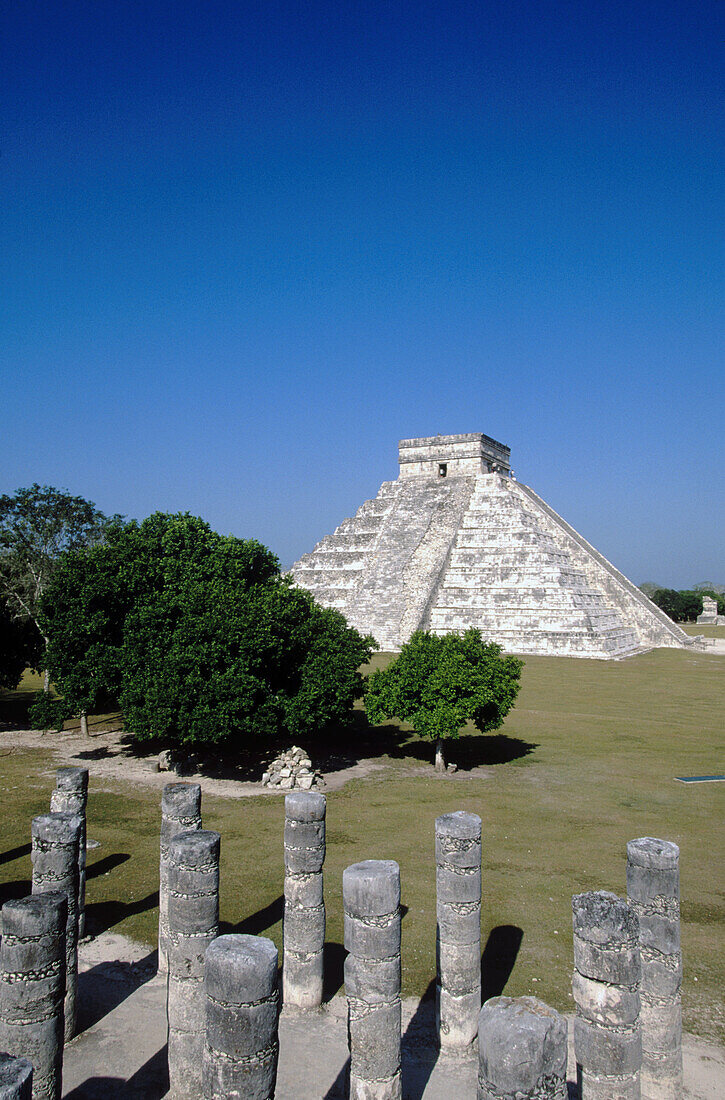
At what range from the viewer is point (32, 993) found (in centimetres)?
571

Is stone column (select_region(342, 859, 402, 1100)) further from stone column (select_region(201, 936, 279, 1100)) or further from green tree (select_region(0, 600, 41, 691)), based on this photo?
green tree (select_region(0, 600, 41, 691))

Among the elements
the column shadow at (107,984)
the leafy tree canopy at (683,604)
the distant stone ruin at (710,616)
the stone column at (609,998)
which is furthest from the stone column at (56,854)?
the leafy tree canopy at (683,604)

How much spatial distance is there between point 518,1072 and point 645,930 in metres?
2.74

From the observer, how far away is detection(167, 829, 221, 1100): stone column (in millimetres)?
6266

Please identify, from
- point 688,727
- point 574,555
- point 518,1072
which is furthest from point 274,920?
point 574,555

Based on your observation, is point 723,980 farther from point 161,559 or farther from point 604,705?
point 604,705

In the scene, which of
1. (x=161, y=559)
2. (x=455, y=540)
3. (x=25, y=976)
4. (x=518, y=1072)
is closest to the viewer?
(x=518, y=1072)

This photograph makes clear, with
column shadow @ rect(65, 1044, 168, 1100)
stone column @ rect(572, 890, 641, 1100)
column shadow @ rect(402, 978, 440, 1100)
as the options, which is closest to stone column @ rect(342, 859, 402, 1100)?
column shadow @ rect(402, 978, 440, 1100)

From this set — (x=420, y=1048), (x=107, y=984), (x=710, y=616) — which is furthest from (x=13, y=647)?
(x=710, y=616)

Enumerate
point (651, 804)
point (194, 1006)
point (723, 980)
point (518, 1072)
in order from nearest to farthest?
point (518, 1072), point (194, 1006), point (723, 980), point (651, 804)

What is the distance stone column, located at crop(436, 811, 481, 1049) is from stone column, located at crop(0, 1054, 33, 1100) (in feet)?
12.7

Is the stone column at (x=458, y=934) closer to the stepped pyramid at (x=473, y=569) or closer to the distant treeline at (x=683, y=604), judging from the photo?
the stepped pyramid at (x=473, y=569)

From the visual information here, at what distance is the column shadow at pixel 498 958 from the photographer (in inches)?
300

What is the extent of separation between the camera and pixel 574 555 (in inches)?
1777
